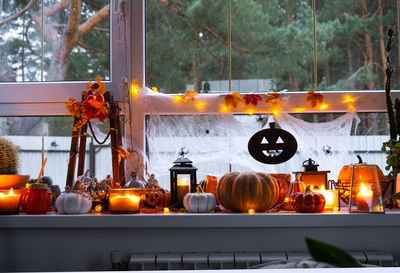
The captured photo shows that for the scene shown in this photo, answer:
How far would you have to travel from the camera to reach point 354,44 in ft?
6.46

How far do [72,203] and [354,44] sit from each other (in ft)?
4.40

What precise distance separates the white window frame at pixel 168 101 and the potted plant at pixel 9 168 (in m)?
0.47

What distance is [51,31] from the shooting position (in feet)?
6.73

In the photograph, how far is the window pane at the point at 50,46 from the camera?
2047 mm

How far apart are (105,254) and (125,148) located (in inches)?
18.8

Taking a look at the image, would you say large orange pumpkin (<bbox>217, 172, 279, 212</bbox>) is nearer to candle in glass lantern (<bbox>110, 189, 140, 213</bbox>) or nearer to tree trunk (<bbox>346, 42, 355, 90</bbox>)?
candle in glass lantern (<bbox>110, 189, 140, 213</bbox>)

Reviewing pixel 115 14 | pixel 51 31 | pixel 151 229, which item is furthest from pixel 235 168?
pixel 51 31

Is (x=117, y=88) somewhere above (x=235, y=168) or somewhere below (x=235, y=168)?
above

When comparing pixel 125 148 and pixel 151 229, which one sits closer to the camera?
pixel 151 229

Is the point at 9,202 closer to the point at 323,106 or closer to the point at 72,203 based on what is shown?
the point at 72,203

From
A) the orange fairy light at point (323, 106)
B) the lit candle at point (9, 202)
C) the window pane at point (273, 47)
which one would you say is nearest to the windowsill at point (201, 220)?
the lit candle at point (9, 202)

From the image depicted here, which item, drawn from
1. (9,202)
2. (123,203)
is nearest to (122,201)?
(123,203)

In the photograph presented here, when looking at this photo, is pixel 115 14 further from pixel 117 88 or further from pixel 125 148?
pixel 125 148

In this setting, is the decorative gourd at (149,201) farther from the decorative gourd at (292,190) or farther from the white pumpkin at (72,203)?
the decorative gourd at (292,190)
